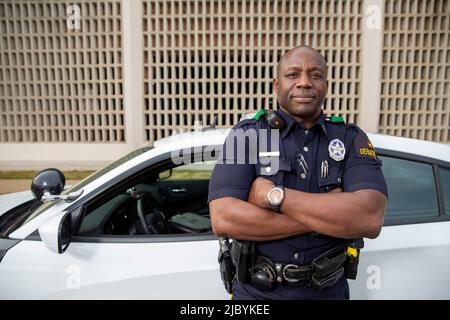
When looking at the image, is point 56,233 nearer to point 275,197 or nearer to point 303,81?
point 275,197

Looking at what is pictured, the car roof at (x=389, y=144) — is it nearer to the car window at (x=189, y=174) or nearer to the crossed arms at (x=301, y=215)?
the car window at (x=189, y=174)

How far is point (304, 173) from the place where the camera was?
134cm

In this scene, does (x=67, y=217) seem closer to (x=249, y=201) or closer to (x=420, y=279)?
(x=249, y=201)

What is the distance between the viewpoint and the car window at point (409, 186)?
1793 mm

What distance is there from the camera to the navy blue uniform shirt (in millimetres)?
1309

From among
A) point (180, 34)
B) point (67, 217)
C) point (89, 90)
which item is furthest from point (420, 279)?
point (89, 90)

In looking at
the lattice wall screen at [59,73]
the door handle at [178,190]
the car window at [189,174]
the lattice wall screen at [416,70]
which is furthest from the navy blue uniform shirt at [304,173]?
the lattice wall screen at [416,70]

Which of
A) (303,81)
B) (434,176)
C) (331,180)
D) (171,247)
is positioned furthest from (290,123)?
(434,176)

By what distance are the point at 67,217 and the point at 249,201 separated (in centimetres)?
93

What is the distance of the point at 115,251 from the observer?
171cm

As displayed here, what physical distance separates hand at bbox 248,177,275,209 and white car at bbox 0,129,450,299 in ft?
1.67

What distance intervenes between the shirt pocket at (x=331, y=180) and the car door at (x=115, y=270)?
635 millimetres

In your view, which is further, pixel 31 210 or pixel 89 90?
pixel 89 90

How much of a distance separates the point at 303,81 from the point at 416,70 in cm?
828
